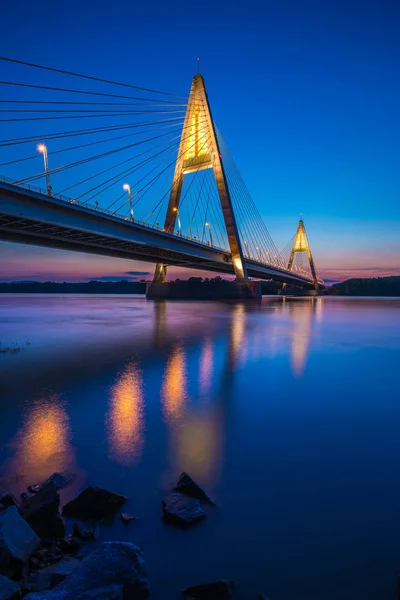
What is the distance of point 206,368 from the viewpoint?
9.77m

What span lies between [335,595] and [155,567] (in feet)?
4.21

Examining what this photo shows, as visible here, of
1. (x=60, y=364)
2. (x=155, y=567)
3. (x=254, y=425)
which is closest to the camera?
(x=155, y=567)

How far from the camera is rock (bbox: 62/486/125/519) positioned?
3.04 m

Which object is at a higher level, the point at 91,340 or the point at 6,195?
the point at 6,195

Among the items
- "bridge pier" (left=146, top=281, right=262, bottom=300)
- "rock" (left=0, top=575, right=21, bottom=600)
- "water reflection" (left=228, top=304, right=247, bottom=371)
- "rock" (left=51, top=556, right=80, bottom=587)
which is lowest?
"water reflection" (left=228, top=304, right=247, bottom=371)

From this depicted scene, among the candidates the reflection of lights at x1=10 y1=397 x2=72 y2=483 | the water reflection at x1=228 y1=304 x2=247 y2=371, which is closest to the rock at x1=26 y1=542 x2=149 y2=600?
the reflection of lights at x1=10 y1=397 x2=72 y2=483

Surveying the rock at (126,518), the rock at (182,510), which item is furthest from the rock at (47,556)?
the rock at (182,510)

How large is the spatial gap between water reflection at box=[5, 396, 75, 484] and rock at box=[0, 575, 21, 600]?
5.83ft

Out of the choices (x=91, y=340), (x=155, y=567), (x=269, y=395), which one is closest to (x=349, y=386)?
(x=269, y=395)

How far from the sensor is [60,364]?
10.3 m

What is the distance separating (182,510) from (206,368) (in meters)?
6.75

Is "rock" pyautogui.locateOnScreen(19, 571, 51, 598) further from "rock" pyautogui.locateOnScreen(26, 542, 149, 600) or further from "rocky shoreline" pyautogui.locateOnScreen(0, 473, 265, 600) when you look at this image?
"rock" pyautogui.locateOnScreen(26, 542, 149, 600)

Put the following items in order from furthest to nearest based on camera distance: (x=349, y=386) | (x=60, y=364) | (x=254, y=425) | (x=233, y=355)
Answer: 1. (x=233, y=355)
2. (x=60, y=364)
3. (x=349, y=386)
4. (x=254, y=425)

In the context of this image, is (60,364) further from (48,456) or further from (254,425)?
(254,425)
